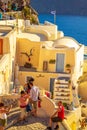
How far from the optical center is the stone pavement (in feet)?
54.9

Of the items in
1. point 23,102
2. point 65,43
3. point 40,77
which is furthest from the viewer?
point 65,43

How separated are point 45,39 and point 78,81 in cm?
439

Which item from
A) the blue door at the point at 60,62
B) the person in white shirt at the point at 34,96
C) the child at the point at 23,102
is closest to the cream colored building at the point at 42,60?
the blue door at the point at 60,62

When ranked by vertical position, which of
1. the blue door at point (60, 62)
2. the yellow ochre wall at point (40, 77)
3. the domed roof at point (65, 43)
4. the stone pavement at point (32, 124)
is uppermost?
the stone pavement at point (32, 124)

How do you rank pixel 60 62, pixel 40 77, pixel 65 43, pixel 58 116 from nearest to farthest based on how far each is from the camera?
pixel 58 116 → pixel 40 77 → pixel 60 62 → pixel 65 43

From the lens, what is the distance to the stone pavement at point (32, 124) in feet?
54.9

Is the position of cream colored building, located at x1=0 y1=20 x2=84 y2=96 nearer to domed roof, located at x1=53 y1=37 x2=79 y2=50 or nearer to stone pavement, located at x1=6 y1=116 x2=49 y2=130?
domed roof, located at x1=53 y1=37 x2=79 y2=50

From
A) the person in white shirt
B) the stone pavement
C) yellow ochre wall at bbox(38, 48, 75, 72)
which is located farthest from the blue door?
the person in white shirt

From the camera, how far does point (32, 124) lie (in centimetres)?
1716

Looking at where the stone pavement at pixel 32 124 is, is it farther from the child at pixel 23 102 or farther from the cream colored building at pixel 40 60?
the cream colored building at pixel 40 60

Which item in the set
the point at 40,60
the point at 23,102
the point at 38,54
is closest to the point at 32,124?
the point at 23,102

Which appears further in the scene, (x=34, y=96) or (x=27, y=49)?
(x=27, y=49)

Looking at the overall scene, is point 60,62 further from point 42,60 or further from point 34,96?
point 34,96

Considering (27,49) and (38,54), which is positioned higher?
(27,49)
